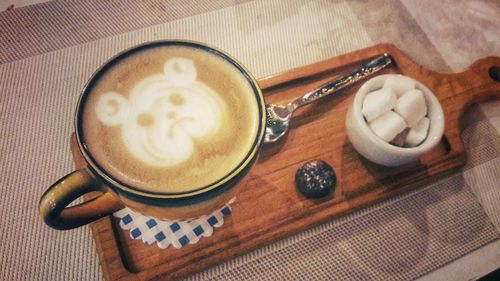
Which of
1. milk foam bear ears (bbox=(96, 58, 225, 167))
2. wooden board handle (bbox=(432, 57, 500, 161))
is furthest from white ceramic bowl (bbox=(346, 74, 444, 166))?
milk foam bear ears (bbox=(96, 58, 225, 167))

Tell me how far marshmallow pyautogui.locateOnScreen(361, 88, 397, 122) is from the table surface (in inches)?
6.8

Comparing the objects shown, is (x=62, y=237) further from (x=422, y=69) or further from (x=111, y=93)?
(x=422, y=69)

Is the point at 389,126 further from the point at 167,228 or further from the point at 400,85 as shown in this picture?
the point at 167,228

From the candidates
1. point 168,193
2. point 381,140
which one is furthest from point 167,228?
point 381,140

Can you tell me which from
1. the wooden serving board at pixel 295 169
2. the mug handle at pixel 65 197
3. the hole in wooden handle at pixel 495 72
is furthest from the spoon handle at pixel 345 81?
the mug handle at pixel 65 197

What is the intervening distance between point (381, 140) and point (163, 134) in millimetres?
343

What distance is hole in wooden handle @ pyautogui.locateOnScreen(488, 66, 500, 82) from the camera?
0.81 metres

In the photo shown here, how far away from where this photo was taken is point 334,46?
3.00ft

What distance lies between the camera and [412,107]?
0.63m

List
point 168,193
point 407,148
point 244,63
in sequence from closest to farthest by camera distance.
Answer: point 168,193 → point 407,148 → point 244,63

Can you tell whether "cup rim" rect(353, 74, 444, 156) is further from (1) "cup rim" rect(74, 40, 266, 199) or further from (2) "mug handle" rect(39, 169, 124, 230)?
(2) "mug handle" rect(39, 169, 124, 230)

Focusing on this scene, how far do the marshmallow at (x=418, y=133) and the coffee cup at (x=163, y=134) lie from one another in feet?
0.88

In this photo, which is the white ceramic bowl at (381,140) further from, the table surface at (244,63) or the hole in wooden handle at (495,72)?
the hole in wooden handle at (495,72)

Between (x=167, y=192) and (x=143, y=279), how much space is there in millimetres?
182
